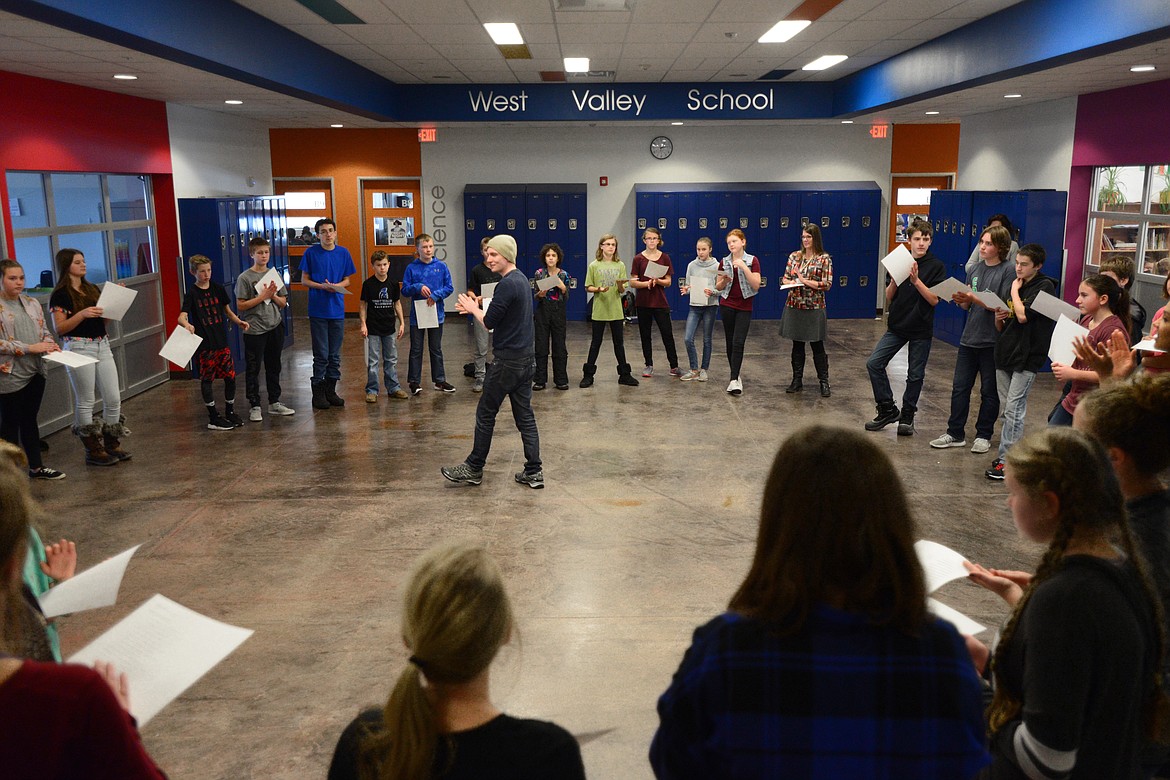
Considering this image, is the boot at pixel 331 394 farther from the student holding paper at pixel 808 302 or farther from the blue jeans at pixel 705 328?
the student holding paper at pixel 808 302

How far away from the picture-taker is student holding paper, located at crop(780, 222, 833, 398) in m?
8.24

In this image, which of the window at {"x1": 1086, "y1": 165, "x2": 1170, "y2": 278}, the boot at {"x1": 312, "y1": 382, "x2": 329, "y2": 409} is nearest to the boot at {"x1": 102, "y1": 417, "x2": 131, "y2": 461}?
the boot at {"x1": 312, "y1": 382, "x2": 329, "y2": 409}

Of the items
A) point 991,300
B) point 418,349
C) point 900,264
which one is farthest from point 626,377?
point 991,300

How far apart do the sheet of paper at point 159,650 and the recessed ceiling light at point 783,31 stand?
6998 mm

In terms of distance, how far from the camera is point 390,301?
8.50 m

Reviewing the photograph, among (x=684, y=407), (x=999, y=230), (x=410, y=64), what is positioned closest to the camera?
(x=999, y=230)

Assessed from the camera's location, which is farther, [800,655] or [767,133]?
[767,133]

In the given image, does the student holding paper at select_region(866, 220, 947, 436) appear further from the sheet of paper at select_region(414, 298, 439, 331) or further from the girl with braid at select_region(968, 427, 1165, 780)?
the girl with braid at select_region(968, 427, 1165, 780)

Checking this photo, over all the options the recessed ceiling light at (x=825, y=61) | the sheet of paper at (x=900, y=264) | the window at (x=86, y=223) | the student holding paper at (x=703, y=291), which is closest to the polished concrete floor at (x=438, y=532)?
the student holding paper at (x=703, y=291)

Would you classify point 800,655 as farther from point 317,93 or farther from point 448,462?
point 317,93

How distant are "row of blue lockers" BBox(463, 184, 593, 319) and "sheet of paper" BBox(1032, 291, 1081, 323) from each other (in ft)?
28.3

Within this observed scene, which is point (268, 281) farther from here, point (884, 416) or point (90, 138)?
point (884, 416)

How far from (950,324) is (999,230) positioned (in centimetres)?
556

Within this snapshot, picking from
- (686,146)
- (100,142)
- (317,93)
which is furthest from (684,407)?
(686,146)
